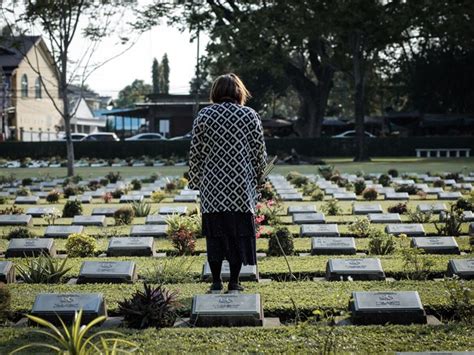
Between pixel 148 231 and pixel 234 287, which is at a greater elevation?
pixel 234 287

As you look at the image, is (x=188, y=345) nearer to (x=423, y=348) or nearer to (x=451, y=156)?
(x=423, y=348)

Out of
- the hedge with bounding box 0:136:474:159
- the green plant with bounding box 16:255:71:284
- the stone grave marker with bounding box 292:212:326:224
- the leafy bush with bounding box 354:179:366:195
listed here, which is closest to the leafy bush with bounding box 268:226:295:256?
the green plant with bounding box 16:255:71:284

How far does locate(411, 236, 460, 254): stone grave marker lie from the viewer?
9.91m

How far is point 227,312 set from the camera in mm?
6426

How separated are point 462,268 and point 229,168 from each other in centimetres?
282

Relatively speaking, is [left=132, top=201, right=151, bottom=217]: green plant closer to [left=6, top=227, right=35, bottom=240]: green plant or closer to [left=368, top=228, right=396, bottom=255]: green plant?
[left=6, top=227, right=35, bottom=240]: green plant

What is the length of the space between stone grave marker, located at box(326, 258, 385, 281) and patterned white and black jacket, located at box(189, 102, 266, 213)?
1507 mm

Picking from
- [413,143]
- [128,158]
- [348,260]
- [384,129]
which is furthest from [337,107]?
[348,260]

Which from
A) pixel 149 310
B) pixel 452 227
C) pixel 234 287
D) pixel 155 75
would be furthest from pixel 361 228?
pixel 155 75

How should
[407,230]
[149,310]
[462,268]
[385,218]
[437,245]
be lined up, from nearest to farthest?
[149,310] < [462,268] < [437,245] < [407,230] < [385,218]

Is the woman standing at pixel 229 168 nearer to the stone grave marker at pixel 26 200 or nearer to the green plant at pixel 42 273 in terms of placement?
the green plant at pixel 42 273

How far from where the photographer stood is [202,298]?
6.57 meters

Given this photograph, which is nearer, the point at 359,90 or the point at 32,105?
the point at 359,90

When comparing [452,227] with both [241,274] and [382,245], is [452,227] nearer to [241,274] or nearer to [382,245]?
[382,245]
